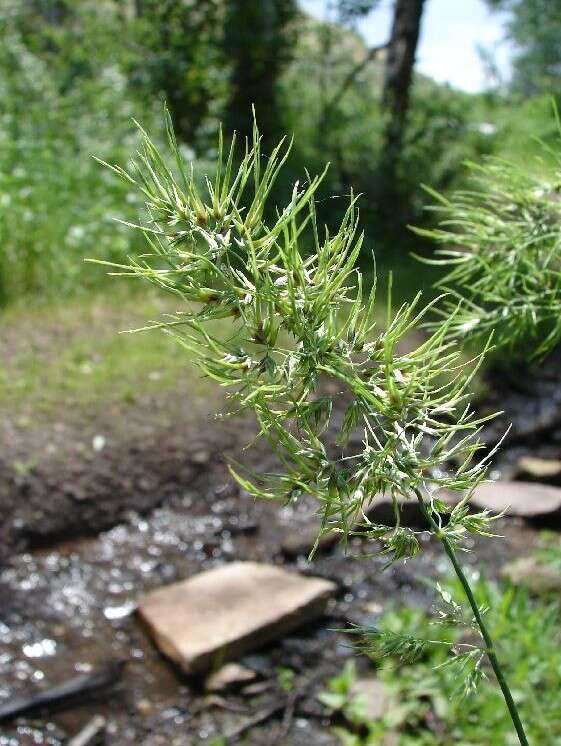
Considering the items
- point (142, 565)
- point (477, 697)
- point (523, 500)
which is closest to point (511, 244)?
point (477, 697)

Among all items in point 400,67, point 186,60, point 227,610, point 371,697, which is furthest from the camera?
point 186,60

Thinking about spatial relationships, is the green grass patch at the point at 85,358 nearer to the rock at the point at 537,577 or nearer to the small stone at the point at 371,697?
the rock at the point at 537,577

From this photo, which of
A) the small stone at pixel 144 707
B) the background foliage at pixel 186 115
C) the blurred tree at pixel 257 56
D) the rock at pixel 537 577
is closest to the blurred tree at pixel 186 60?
the background foliage at pixel 186 115

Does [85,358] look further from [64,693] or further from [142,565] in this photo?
[64,693]

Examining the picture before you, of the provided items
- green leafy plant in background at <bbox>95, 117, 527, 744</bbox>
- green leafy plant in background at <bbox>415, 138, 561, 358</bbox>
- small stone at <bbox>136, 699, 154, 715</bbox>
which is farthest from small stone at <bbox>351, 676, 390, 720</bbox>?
green leafy plant in background at <bbox>95, 117, 527, 744</bbox>

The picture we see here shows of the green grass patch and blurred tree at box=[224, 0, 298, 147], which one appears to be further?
blurred tree at box=[224, 0, 298, 147]

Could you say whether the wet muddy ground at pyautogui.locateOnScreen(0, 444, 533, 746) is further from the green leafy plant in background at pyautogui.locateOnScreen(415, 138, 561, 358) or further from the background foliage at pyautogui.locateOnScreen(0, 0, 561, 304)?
the background foliage at pyautogui.locateOnScreen(0, 0, 561, 304)

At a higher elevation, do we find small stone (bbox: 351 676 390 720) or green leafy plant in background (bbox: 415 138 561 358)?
green leafy plant in background (bbox: 415 138 561 358)
